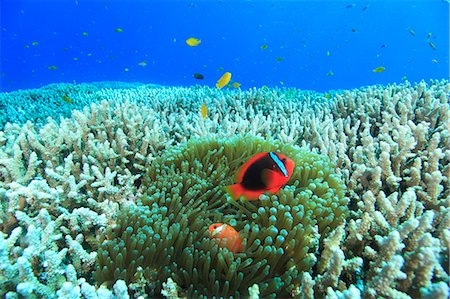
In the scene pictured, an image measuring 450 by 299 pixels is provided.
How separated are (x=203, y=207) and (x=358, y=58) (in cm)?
12446

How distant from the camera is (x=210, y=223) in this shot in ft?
6.52

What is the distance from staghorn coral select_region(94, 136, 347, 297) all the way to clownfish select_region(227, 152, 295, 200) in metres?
0.12

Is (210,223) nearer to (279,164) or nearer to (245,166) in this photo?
(245,166)

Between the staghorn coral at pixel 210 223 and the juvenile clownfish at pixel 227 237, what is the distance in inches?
1.8

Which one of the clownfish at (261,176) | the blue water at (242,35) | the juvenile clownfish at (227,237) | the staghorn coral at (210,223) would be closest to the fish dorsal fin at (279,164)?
the clownfish at (261,176)

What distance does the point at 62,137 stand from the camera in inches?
120

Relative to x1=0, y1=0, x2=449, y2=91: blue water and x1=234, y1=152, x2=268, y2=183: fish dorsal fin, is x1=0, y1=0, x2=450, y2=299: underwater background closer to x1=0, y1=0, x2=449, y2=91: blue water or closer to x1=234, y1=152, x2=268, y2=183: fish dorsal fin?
x1=234, y1=152, x2=268, y2=183: fish dorsal fin

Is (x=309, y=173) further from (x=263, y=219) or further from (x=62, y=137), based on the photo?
(x=62, y=137)

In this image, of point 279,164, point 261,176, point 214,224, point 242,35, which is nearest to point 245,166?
point 261,176

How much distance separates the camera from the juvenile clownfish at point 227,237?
69.9 inches

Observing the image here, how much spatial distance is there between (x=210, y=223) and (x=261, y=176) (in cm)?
48

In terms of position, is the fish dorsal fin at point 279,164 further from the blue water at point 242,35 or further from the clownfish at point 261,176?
the blue water at point 242,35

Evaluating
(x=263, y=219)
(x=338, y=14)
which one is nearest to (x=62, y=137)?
(x=263, y=219)

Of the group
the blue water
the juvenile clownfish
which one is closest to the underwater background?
the juvenile clownfish
